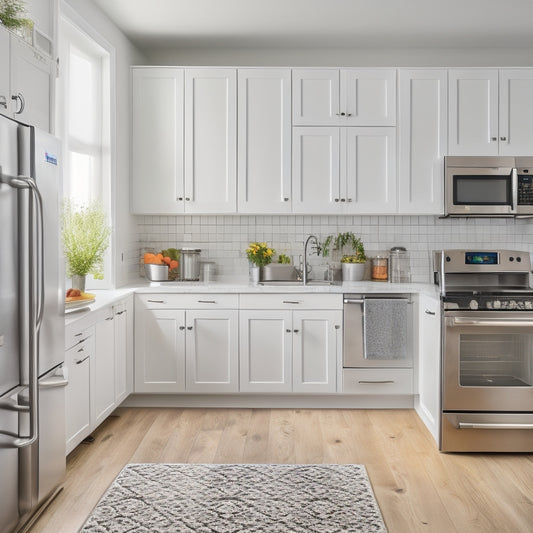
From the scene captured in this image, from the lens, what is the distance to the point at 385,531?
2461mm

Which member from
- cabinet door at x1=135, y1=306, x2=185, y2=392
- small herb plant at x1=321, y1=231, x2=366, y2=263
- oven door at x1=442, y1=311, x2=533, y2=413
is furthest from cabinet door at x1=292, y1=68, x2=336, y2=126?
oven door at x1=442, y1=311, x2=533, y2=413

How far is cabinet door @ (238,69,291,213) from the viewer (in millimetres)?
4453

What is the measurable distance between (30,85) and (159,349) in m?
2.12

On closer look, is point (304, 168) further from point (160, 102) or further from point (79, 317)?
point (79, 317)

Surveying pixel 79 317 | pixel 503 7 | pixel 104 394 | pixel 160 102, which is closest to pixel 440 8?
pixel 503 7

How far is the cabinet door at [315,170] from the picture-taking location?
14.6ft

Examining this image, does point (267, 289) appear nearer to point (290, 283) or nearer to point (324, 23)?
point (290, 283)

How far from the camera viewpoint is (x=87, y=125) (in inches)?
161

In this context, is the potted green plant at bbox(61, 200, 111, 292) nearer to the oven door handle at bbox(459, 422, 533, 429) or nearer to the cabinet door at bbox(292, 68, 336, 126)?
the cabinet door at bbox(292, 68, 336, 126)

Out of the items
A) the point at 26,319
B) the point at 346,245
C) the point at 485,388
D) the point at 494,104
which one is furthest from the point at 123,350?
the point at 494,104

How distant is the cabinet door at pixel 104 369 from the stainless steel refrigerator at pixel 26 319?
2.66 feet

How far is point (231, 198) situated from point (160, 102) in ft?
2.99

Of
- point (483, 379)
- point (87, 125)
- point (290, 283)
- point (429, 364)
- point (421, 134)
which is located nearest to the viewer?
point (483, 379)

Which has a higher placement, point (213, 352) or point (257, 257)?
point (257, 257)
